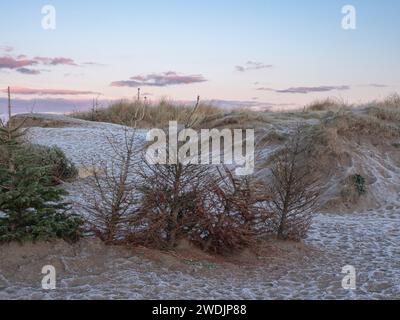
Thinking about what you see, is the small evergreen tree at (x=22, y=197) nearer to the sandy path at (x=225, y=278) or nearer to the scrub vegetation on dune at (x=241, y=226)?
the scrub vegetation on dune at (x=241, y=226)

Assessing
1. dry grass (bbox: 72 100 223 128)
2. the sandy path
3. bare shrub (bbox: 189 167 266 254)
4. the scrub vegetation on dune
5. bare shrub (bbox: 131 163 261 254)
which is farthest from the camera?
dry grass (bbox: 72 100 223 128)

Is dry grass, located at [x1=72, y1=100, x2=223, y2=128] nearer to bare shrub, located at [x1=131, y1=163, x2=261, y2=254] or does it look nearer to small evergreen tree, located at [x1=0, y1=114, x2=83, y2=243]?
bare shrub, located at [x1=131, y1=163, x2=261, y2=254]

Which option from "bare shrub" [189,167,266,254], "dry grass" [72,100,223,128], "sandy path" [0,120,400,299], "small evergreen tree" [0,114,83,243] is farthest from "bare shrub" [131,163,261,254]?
"dry grass" [72,100,223,128]

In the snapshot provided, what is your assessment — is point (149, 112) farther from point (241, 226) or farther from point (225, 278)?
point (225, 278)

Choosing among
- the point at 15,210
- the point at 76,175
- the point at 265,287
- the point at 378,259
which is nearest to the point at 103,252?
the point at 15,210

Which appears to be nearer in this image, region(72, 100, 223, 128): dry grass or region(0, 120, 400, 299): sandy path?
region(0, 120, 400, 299): sandy path

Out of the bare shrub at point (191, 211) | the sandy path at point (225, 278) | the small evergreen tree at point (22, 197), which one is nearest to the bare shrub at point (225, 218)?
the bare shrub at point (191, 211)

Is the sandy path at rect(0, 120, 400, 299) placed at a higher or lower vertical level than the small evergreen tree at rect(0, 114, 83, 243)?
lower

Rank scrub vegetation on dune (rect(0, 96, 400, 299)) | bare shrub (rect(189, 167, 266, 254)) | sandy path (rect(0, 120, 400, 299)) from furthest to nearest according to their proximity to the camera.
Answer: bare shrub (rect(189, 167, 266, 254))
scrub vegetation on dune (rect(0, 96, 400, 299))
sandy path (rect(0, 120, 400, 299))

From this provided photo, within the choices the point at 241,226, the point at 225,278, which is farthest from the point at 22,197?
the point at 241,226

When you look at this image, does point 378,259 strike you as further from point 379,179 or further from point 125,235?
point 379,179

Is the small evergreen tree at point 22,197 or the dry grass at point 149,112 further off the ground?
the dry grass at point 149,112

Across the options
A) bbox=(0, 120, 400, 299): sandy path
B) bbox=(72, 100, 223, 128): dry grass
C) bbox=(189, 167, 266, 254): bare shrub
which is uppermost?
bbox=(72, 100, 223, 128): dry grass

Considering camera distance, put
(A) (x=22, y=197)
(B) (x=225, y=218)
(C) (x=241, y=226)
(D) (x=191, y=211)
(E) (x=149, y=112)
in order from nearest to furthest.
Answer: (A) (x=22, y=197), (D) (x=191, y=211), (B) (x=225, y=218), (C) (x=241, y=226), (E) (x=149, y=112)
